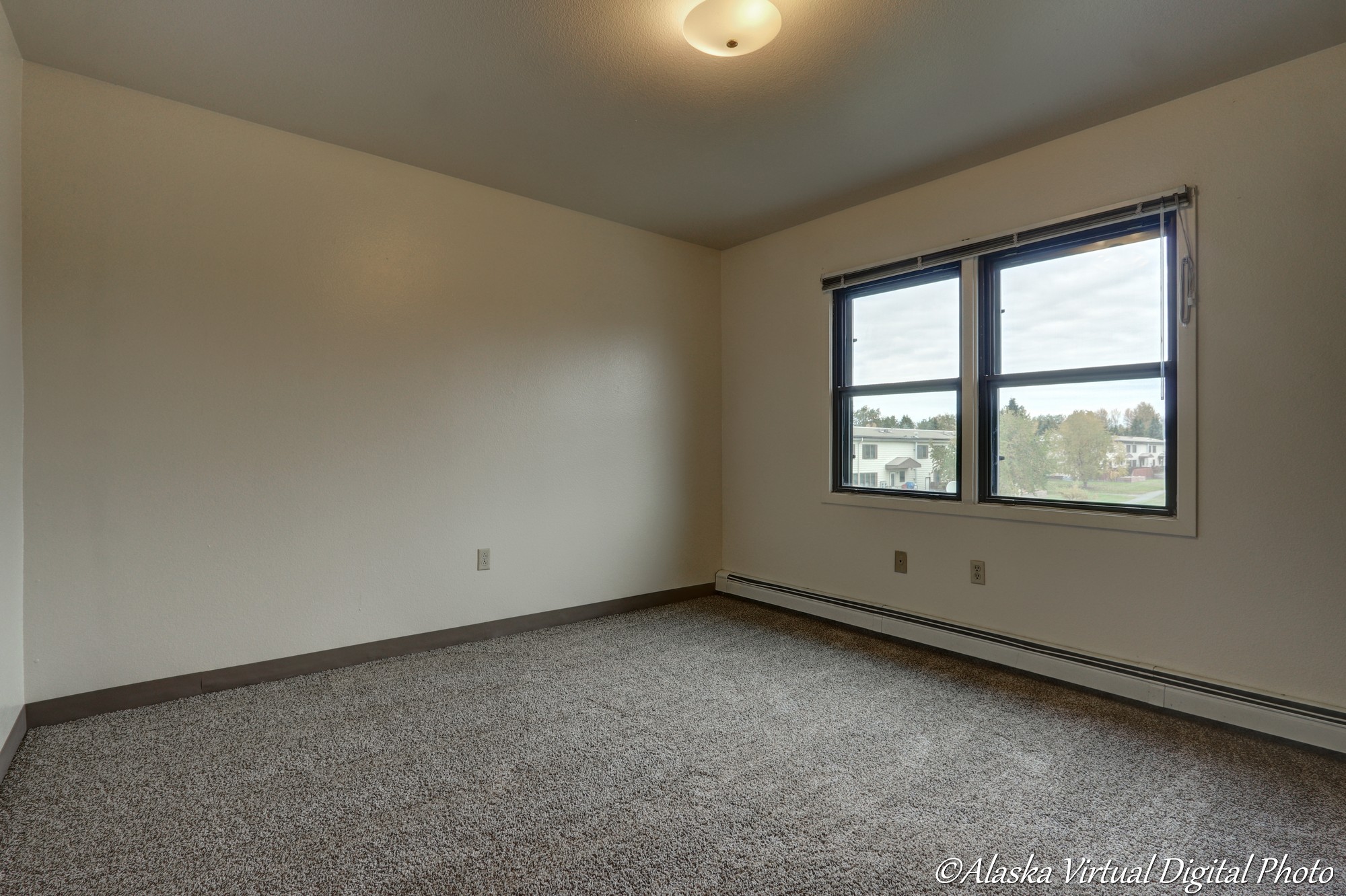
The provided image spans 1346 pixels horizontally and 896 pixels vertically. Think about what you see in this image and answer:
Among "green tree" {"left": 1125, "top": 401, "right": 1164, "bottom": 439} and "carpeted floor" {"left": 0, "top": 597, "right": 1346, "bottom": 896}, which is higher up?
"green tree" {"left": 1125, "top": 401, "right": 1164, "bottom": 439}

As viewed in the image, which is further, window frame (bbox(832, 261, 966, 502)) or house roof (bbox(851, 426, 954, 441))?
house roof (bbox(851, 426, 954, 441))

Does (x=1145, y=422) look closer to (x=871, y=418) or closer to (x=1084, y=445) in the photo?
(x=1084, y=445)

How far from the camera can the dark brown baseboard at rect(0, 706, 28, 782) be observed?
80.3 inches

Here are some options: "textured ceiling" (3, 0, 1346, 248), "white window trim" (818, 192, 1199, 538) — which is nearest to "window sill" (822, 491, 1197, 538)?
"white window trim" (818, 192, 1199, 538)

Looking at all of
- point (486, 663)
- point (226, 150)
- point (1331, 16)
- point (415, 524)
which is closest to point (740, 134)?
point (1331, 16)

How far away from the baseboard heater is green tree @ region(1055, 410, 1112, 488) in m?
0.78

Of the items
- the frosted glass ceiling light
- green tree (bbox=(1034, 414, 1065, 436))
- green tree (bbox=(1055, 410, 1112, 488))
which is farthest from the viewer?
green tree (bbox=(1034, 414, 1065, 436))

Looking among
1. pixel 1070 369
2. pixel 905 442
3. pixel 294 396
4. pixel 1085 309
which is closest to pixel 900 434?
pixel 905 442

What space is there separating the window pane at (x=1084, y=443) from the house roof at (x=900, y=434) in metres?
0.31

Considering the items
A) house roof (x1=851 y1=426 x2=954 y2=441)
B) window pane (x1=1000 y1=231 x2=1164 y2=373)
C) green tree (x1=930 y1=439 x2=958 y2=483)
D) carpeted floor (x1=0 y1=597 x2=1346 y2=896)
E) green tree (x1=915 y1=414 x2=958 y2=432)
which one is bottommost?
carpeted floor (x1=0 y1=597 x2=1346 y2=896)

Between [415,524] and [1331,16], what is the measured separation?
399 centimetres

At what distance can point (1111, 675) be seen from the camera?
268cm

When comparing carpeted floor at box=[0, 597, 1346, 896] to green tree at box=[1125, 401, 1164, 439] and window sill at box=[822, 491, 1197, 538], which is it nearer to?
window sill at box=[822, 491, 1197, 538]

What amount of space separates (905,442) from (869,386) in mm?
394
